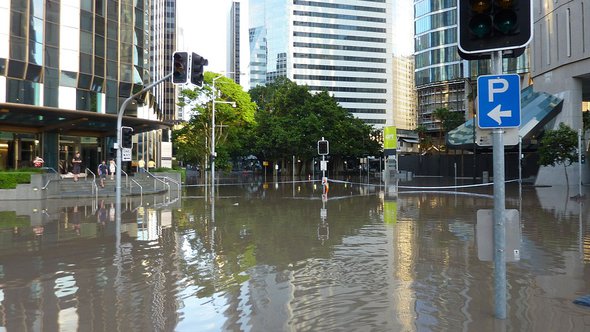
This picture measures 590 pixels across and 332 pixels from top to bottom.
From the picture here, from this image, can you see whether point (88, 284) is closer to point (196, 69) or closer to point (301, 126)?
point (196, 69)

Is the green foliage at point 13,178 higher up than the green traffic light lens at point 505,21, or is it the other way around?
the green traffic light lens at point 505,21

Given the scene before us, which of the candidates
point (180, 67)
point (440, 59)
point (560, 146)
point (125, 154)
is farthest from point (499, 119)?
point (440, 59)

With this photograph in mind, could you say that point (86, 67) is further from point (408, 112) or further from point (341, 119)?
point (408, 112)

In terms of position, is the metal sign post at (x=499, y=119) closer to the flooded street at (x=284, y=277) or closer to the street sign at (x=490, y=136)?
the street sign at (x=490, y=136)

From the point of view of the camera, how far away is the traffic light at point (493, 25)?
5.27m

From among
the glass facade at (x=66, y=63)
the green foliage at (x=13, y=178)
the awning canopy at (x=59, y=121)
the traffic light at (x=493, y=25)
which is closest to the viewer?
the traffic light at (x=493, y=25)

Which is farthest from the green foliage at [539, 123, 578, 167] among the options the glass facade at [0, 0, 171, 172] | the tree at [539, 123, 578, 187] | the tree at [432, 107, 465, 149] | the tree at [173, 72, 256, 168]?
the tree at [432, 107, 465, 149]

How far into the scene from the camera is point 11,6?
3000cm

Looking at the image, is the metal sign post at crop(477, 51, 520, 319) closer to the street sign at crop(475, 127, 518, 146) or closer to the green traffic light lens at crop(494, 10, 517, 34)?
the street sign at crop(475, 127, 518, 146)

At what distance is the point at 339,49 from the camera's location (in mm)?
146500

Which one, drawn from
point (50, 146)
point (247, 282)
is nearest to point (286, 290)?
point (247, 282)

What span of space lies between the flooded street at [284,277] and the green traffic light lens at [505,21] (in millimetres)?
3227

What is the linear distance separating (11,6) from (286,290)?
101 ft

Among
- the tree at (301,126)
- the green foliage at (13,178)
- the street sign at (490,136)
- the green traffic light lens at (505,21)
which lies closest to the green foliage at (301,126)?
the tree at (301,126)
